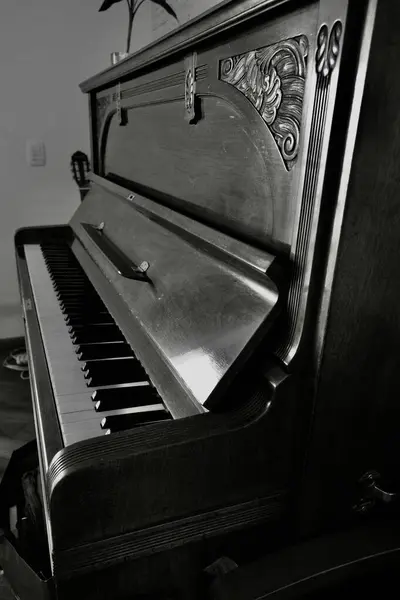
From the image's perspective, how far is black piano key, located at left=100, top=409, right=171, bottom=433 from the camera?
72 cm

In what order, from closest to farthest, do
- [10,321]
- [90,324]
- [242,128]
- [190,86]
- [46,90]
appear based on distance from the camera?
[242,128]
[190,86]
[90,324]
[46,90]
[10,321]

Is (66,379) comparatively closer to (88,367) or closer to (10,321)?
(88,367)

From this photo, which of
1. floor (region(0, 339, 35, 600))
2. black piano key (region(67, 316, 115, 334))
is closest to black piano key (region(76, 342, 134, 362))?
black piano key (region(67, 316, 115, 334))

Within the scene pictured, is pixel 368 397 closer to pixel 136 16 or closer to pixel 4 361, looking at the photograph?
pixel 4 361

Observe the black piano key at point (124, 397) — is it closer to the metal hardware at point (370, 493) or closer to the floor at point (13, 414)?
the metal hardware at point (370, 493)

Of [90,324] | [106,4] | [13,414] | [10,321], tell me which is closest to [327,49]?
[90,324]

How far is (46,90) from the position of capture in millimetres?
2477

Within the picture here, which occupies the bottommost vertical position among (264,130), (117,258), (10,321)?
(10,321)

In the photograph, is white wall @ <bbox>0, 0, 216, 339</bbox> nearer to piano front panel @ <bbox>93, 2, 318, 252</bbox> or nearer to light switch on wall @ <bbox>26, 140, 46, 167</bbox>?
light switch on wall @ <bbox>26, 140, 46, 167</bbox>

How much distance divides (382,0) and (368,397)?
1.61 ft

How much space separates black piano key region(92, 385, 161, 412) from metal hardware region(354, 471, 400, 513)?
1.16ft

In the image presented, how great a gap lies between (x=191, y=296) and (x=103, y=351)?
0.29m

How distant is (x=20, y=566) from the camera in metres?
0.74

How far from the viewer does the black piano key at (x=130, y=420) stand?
724 mm
